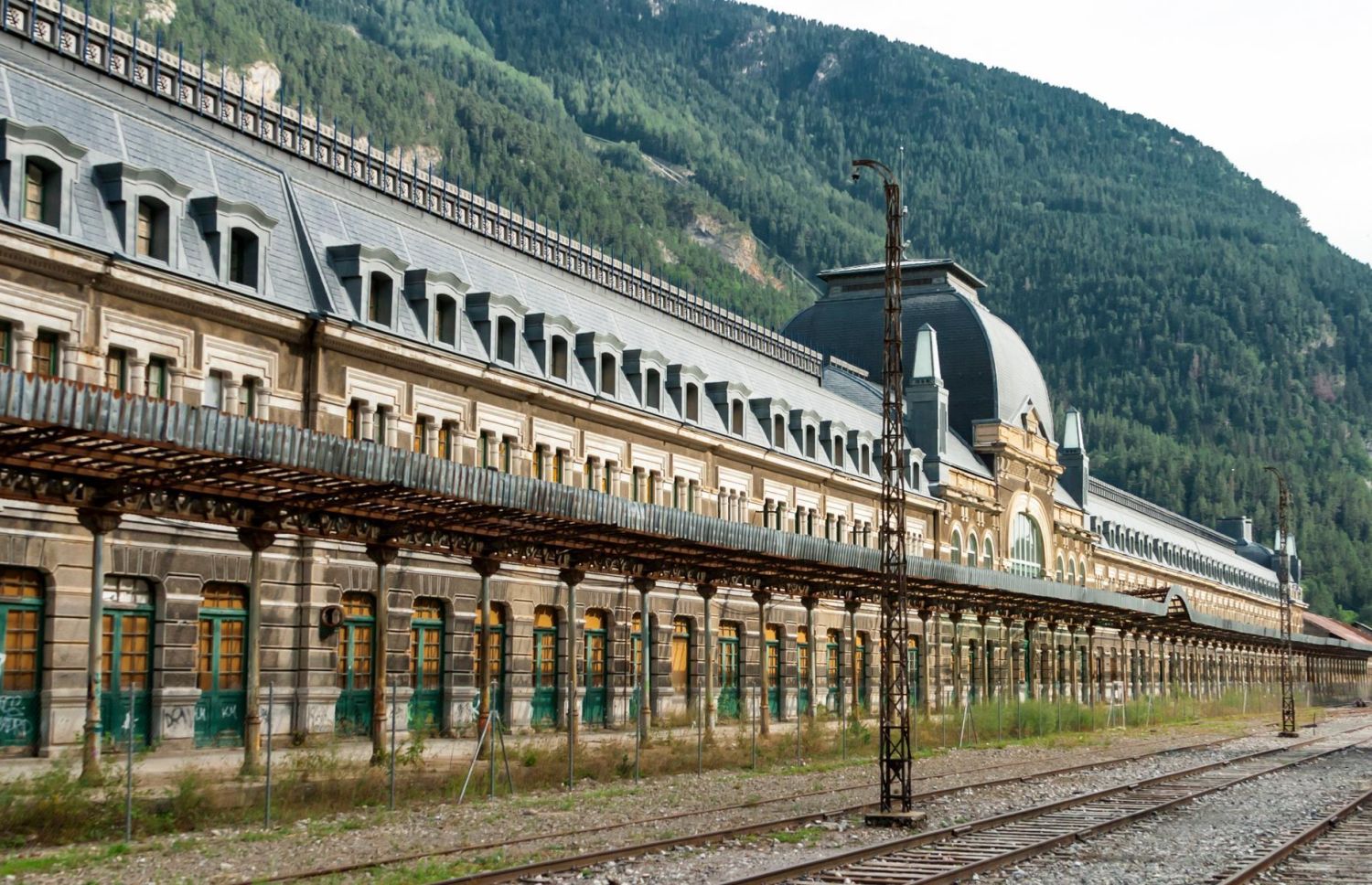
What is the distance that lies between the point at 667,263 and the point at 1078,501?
338 ft

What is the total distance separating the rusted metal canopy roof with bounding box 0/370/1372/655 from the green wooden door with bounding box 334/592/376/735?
652 centimetres

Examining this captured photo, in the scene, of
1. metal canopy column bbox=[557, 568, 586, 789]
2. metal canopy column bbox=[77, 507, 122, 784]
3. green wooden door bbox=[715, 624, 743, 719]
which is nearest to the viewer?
metal canopy column bbox=[77, 507, 122, 784]

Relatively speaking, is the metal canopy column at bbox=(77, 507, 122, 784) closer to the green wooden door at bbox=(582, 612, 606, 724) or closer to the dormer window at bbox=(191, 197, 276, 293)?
the dormer window at bbox=(191, 197, 276, 293)

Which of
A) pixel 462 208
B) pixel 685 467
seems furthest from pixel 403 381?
pixel 685 467

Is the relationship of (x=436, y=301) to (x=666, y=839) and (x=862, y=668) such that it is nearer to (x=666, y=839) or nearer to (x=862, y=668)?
(x=666, y=839)

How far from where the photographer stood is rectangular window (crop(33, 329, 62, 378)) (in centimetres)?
3111

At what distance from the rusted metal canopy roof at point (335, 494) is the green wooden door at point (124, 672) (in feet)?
15.5

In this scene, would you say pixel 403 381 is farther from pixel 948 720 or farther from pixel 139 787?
pixel 948 720

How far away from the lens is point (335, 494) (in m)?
26.2

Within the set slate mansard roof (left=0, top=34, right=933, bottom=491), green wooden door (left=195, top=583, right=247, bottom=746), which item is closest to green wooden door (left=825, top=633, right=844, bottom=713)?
slate mansard roof (left=0, top=34, right=933, bottom=491)

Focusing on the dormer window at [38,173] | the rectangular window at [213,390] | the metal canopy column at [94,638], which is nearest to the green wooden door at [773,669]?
the rectangular window at [213,390]

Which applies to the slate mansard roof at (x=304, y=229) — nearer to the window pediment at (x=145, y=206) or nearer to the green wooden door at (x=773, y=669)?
the window pediment at (x=145, y=206)

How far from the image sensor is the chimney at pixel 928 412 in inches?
3049

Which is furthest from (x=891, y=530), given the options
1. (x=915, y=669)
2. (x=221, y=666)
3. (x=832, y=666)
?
(x=915, y=669)
